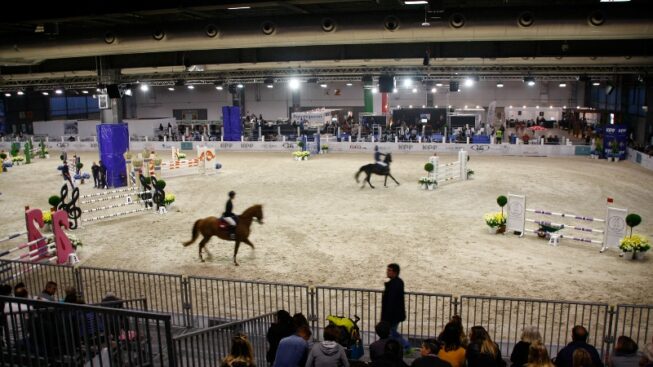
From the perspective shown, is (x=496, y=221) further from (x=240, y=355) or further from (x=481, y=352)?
(x=240, y=355)

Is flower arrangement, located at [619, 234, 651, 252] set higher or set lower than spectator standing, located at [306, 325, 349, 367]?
lower

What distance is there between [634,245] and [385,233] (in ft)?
20.4

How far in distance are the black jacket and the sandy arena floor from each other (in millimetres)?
3417

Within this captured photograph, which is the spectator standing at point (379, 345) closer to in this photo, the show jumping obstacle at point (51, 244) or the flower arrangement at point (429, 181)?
the show jumping obstacle at point (51, 244)

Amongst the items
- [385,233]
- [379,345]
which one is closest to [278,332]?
[379,345]

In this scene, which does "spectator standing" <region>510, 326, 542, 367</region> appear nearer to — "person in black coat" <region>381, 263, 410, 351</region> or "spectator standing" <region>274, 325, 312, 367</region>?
"person in black coat" <region>381, 263, 410, 351</region>

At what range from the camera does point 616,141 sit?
96.6ft

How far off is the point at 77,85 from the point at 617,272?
114 feet

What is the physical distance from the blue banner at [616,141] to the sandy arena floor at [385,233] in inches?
98.2

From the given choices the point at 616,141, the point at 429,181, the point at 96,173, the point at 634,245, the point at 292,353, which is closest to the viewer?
the point at 292,353

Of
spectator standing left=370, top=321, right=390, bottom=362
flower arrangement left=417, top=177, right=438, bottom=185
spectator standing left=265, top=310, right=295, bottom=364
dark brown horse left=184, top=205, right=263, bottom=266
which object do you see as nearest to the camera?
spectator standing left=370, top=321, right=390, bottom=362

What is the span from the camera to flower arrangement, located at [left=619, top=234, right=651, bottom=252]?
484 inches

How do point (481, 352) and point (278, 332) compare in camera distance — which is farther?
point (278, 332)

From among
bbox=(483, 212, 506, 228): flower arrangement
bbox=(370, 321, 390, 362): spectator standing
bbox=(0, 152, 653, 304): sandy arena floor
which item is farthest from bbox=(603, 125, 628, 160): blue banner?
bbox=(370, 321, 390, 362): spectator standing
